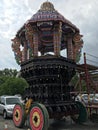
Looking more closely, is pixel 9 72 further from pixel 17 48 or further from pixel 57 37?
pixel 57 37

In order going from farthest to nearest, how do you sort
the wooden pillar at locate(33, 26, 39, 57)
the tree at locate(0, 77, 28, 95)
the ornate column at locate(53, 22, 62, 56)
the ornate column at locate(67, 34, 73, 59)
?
the tree at locate(0, 77, 28, 95)
the ornate column at locate(67, 34, 73, 59)
the wooden pillar at locate(33, 26, 39, 57)
the ornate column at locate(53, 22, 62, 56)

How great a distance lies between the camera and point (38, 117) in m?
14.6

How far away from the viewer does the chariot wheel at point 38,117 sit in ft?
46.1

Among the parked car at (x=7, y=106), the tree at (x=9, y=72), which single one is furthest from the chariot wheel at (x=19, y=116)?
the tree at (x=9, y=72)

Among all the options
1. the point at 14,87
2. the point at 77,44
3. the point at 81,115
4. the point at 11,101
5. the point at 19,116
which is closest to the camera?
the point at 19,116

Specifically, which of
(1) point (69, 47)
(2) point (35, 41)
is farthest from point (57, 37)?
(1) point (69, 47)

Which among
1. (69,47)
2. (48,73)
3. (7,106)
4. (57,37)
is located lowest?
(7,106)

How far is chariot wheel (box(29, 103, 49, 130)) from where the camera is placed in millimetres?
14039

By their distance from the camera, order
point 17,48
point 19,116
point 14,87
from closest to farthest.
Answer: point 19,116 < point 17,48 < point 14,87

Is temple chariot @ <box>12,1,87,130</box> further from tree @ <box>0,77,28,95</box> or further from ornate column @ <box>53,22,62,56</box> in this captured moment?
tree @ <box>0,77,28,95</box>

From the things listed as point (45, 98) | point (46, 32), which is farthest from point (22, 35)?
point (45, 98)

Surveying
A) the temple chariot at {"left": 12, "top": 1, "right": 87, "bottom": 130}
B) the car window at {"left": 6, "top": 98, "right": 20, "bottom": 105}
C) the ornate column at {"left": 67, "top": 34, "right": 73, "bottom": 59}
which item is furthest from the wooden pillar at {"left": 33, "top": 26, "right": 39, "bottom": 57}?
the car window at {"left": 6, "top": 98, "right": 20, "bottom": 105}

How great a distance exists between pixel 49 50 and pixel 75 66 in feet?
10.3

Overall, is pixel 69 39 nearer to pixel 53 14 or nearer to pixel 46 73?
pixel 53 14
